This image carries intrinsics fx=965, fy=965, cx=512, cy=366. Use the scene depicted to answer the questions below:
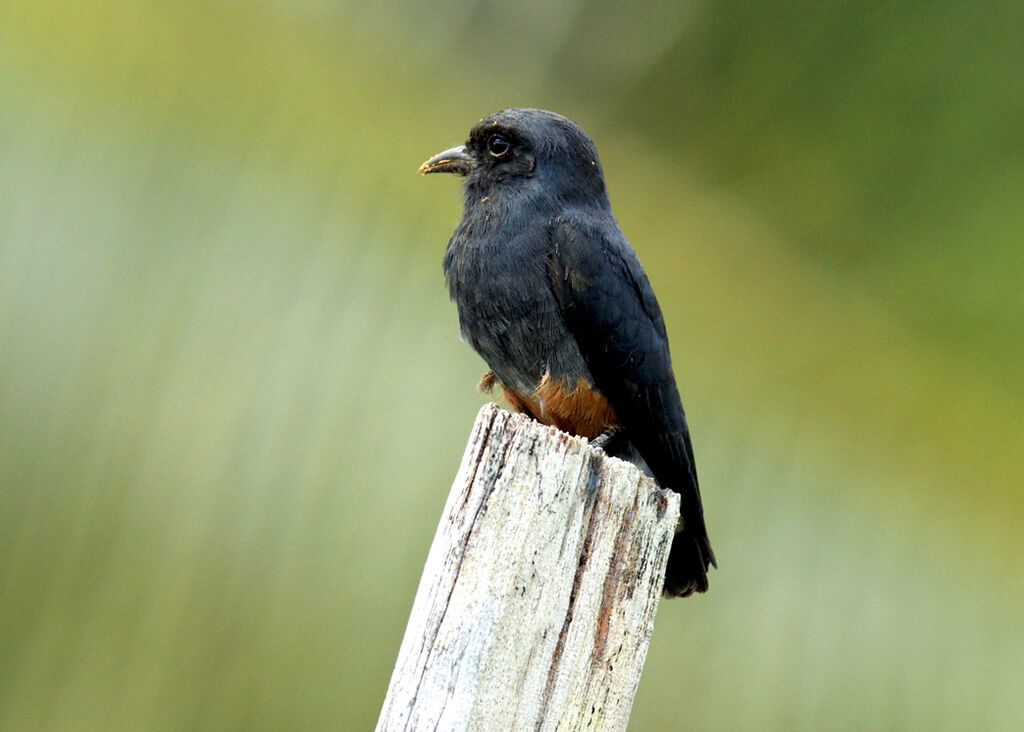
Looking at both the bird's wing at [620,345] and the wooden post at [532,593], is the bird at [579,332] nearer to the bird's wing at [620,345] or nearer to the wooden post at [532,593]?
the bird's wing at [620,345]

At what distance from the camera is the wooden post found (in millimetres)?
1843

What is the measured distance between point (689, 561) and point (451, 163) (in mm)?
1852

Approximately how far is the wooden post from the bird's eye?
6.59ft

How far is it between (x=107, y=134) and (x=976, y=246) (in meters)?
3.85

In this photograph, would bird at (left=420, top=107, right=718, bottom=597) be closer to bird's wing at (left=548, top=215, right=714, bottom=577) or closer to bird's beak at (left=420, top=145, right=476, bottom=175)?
bird's wing at (left=548, top=215, right=714, bottom=577)

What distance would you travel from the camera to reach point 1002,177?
173 inches

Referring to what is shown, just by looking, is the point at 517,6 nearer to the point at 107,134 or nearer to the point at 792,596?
the point at 107,134

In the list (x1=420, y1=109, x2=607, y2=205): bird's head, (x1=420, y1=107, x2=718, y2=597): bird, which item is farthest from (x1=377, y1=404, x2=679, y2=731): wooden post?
(x1=420, y1=109, x2=607, y2=205): bird's head

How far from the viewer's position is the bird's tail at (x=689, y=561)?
3277 millimetres

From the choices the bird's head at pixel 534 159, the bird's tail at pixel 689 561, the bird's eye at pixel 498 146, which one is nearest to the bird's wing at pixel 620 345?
the bird's tail at pixel 689 561

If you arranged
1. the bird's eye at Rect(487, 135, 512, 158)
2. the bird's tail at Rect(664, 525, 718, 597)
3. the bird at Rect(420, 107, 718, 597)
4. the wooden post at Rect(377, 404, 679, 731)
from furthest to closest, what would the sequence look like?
the bird's eye at Rect(487, 135, 512, 158) < the bird at Rect(420, 107, 718, 597) < the bird's tail at Rect(664, 525, 718, 597) < the wooden post at Rect(377, 404, 679, 731)

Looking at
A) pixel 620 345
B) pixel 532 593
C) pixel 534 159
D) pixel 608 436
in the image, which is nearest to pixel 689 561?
pixel 608 436

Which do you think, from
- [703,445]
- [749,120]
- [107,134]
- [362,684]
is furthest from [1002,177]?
[107,134]

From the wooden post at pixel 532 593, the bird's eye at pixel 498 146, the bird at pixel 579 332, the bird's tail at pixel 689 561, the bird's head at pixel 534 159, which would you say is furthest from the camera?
the bird's eye at pixel 498 146
